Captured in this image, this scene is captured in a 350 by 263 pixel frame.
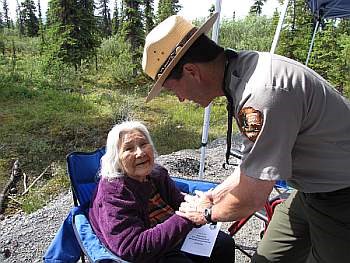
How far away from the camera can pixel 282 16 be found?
12.5ft

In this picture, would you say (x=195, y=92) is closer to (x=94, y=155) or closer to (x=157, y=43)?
(x=157, y=43)

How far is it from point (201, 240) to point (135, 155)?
1.78 ft

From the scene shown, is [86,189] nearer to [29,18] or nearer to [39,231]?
[39,231]

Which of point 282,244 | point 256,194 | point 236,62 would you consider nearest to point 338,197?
point 256,194

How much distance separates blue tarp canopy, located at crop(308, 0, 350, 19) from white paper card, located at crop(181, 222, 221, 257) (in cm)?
402

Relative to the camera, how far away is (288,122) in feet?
3.47

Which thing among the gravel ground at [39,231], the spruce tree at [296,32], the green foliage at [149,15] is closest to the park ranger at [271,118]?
the gravel ground at [39,231]

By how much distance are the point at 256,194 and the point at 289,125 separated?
0.23 meters

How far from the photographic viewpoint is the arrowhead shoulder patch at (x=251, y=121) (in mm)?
1042

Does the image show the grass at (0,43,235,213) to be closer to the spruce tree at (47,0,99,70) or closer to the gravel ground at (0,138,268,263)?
the gravel ground at (0,138,268,263)

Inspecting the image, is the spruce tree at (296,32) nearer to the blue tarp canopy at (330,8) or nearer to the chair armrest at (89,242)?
the blue tarp canopy at (330,8)

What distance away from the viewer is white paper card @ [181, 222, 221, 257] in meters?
1.91

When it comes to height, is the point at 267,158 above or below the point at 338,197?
above

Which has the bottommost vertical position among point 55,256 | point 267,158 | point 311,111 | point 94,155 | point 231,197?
point 55,256
